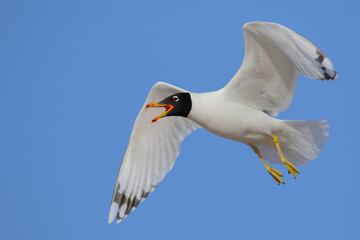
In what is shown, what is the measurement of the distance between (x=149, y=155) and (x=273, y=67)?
5.21ft

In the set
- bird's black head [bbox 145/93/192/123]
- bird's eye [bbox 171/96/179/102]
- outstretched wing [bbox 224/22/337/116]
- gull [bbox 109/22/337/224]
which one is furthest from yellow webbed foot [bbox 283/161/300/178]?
bird's eye [bbox 171/96/179/102]

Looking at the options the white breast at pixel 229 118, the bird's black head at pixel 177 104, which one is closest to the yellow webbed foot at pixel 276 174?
the white breast at pixel 229 118

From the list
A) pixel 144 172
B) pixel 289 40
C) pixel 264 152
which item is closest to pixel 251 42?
pixel 289 40

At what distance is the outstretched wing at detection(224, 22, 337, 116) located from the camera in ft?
14.1

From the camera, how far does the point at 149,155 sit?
19.5ft

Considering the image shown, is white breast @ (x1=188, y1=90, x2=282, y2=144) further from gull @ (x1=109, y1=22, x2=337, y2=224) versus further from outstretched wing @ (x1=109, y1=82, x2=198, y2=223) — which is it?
outstretched wing @ (x1=109, y1=82, x2=198, y2=223)

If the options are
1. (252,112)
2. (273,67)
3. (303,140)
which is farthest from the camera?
(303,140)

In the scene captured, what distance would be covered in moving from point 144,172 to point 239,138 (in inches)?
45.2

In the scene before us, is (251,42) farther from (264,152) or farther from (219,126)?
(264,152)

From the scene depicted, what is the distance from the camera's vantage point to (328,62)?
423 centimetres

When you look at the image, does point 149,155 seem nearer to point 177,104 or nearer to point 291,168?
point 177,104

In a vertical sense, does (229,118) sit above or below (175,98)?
below

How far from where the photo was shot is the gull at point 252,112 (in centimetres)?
450

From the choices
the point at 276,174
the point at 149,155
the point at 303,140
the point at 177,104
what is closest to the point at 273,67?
the point at 303,140
